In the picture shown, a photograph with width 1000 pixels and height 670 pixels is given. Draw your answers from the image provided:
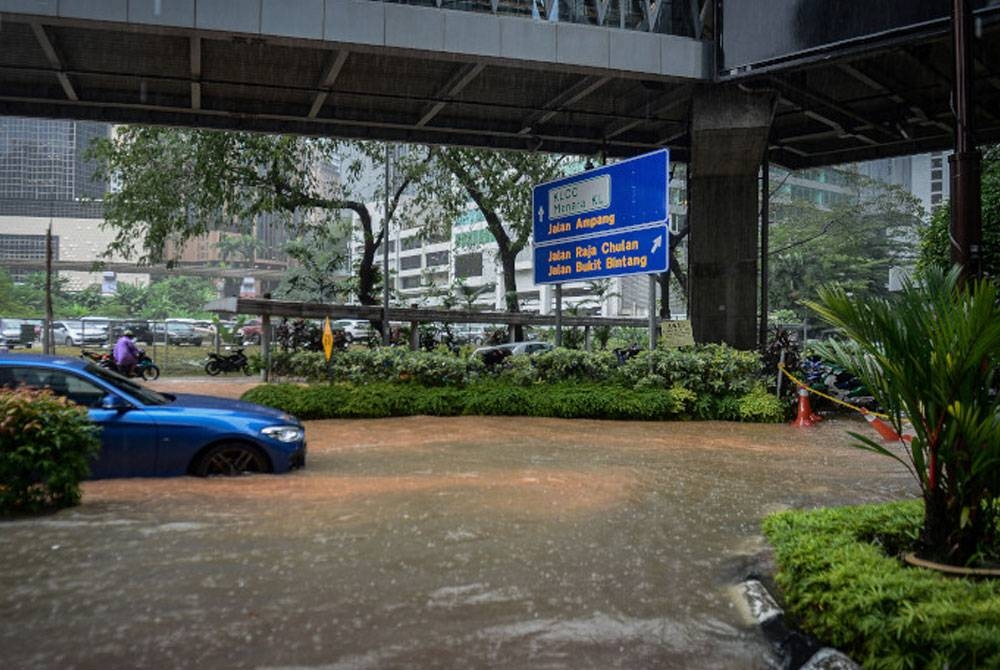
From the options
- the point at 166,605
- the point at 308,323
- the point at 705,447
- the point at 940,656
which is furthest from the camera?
the point at 308,323

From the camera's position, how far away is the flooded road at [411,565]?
13.4 ft

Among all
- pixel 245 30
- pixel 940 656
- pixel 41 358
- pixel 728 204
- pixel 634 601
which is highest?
pixel 245 30

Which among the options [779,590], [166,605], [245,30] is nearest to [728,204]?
[245,30]

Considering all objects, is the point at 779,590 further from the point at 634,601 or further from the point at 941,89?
the point at 941,89

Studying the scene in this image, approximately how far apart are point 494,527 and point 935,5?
10916 mm

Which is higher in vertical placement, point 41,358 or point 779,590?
point 41,358

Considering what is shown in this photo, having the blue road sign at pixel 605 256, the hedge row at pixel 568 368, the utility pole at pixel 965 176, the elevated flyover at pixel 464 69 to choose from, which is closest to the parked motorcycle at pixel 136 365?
the elevated flyover at pixel 464 69

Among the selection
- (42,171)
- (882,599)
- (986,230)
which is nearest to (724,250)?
(986,230)

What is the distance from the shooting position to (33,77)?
15773 millimetres

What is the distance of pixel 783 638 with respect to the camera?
4.14m

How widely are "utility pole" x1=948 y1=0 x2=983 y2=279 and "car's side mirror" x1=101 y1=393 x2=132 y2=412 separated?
699 cm

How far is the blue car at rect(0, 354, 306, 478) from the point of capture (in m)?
7.71

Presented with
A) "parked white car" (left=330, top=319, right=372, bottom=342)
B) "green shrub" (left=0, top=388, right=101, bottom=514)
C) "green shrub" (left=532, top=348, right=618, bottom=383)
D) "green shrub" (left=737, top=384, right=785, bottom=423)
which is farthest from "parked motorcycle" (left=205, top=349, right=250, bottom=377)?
"green shrub" (left=0, top=388, right=101, bottom=514)

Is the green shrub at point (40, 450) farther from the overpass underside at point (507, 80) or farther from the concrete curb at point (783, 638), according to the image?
A: the overpass underside at point (507, 80)
